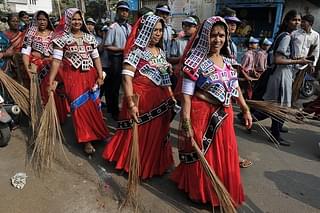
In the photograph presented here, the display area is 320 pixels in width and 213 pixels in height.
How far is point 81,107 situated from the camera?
3.54 m

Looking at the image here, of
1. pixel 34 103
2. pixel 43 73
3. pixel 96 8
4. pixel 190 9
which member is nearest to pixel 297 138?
pixel 34 103

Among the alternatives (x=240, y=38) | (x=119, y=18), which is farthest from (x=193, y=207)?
(x=240, y=38)

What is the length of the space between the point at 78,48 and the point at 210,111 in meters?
1.78

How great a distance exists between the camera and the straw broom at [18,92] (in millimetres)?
3893

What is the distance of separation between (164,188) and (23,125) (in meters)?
2.73

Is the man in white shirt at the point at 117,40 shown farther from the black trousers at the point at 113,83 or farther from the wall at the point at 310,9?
the wall at the point at 310,9

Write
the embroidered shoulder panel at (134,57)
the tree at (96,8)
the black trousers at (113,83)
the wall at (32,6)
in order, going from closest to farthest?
the embroidered shoulder panel at (134,57), the black trousers at (113,83), the tree at (96,8), the wall at (32,6)

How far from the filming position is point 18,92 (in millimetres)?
3945

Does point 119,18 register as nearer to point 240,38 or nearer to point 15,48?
point 15,48

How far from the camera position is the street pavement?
8.52 feet

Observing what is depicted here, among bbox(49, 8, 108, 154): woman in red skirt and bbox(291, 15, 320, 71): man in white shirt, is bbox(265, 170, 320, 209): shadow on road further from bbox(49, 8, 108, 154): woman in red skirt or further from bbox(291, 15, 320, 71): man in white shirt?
bbox(49, 8, 108, 154): woman in red skirt

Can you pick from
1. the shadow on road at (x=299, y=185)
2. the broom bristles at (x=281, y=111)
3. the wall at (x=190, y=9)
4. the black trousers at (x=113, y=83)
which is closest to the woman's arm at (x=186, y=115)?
the broom bristles at (x=281, y=111)

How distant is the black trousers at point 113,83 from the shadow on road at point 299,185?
101 inches

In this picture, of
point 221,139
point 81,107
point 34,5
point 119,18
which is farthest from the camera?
point 34,5
